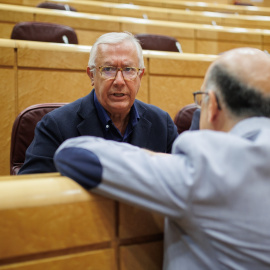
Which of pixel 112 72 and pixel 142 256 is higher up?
pixel 112 72

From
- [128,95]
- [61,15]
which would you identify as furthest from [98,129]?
[61,15]

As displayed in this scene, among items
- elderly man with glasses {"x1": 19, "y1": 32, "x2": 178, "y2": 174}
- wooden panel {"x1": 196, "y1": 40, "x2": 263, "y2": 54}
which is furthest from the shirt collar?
wooden panel {"x1": 196, "y1": 40, "x2": 263, "y2": 54}

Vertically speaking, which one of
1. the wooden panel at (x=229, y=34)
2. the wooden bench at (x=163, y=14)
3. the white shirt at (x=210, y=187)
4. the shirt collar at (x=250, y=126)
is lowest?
the white shirt at (x=210, y=187)

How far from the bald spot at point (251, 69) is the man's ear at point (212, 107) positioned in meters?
0.03

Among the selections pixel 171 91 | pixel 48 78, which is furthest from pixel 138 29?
pixel 48 78

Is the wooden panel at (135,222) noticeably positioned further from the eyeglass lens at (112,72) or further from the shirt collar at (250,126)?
the eyeglass lens at (112,72)

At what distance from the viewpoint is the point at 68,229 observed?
28 cm

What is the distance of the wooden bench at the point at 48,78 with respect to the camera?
32.7 inches

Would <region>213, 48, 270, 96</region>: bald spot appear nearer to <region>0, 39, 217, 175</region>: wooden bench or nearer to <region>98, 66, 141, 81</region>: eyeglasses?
<region>98, 66, 141, 81</region>: eyeglasses

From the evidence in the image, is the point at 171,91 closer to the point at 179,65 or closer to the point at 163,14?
the point at 179,65

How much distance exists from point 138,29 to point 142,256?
4.59 ft

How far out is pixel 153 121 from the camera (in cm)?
63

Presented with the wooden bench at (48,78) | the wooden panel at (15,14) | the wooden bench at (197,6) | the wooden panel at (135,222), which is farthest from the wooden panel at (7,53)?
the wooden bench at (197,6)

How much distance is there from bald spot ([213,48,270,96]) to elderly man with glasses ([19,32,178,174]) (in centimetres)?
32
